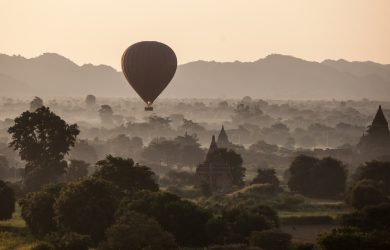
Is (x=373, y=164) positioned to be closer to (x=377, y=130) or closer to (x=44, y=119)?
(x=377, y=130)

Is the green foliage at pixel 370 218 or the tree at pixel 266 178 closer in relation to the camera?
the green foliage at pixel 370 218

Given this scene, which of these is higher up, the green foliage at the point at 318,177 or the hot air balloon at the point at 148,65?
the hot air balloon at the point at 148,65

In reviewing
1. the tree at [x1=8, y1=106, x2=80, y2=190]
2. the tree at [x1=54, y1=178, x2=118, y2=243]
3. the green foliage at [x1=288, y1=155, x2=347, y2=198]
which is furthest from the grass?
the green foliage at [x1=288, y1=155, x2=347, y2=198]

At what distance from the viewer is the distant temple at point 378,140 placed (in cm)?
10469

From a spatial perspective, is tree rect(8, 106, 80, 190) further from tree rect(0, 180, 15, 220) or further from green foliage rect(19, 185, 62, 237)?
green foliage rect(19, 185, 62, 237)

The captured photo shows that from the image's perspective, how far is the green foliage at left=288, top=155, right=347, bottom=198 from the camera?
270 feet

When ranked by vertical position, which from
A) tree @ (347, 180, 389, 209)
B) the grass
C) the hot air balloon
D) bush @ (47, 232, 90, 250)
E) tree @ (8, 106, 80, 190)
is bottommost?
the grass

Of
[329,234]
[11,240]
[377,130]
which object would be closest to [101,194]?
[11,240]

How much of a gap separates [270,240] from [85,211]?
45.6ft

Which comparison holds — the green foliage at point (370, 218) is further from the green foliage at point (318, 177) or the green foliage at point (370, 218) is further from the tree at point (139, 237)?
the green foliage at point (318, 177)

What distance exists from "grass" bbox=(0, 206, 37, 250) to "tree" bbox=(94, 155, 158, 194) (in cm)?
797

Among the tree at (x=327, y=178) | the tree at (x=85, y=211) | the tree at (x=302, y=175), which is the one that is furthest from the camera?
the tree at (x=302, y=175)

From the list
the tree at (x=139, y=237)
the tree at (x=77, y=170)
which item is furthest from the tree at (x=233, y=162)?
the tree at (x=139, y=237)

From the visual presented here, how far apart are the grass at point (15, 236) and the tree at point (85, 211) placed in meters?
3.22
